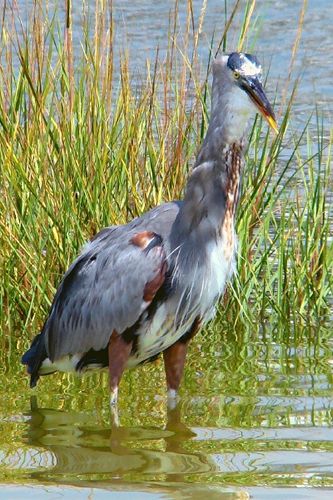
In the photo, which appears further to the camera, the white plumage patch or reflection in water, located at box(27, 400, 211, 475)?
the white plumage patch

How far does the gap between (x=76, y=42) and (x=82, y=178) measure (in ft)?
22.1

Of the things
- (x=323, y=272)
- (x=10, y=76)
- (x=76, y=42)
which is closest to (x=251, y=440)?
(x=323, y=272)

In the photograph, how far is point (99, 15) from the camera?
6688 mm

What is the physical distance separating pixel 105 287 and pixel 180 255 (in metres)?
0.39

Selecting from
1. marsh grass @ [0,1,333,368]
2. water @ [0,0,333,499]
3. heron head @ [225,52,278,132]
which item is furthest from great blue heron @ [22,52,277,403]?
marsh grass @ [0,1,333,368]

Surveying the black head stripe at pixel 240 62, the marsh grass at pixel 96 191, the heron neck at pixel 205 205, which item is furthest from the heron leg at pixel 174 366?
the black head stripe at pixel 240 62

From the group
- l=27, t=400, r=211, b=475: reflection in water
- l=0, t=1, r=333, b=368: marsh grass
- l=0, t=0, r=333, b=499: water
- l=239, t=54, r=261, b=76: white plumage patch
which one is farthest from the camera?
l=0, t=1, r=333, b=368: marsh grass

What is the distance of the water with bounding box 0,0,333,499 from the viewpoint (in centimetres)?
473

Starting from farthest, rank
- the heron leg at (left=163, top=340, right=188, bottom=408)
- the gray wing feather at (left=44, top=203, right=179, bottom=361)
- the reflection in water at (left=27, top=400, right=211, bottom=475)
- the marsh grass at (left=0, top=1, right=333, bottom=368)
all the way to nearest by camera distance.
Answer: the marsh grass at (left=0, top=1, right=333, bottom=368) < the heron leg at (left=163, top=340, right=188, bottom=408) < the gray wing feather at (left=44, top=203, right=179, bottom=361) < the reflection in water at (left=27, top=400, right=211, bottom=475)

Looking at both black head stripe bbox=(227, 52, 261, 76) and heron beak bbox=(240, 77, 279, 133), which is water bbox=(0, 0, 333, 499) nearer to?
heron beak bbox=(240, 77, 279, 133)

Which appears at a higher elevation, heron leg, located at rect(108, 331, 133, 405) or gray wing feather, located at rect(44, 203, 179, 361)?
gray wing feather, located at rect(44, 203, 179, 361)

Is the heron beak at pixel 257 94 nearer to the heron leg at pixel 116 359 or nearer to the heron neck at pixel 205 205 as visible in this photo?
the heron neck at pixel 205 205

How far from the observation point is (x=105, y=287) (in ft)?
18.8

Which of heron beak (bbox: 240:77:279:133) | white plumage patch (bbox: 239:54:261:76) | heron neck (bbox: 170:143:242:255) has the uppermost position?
white plumage patch (bbox: 239:54:261:76)
